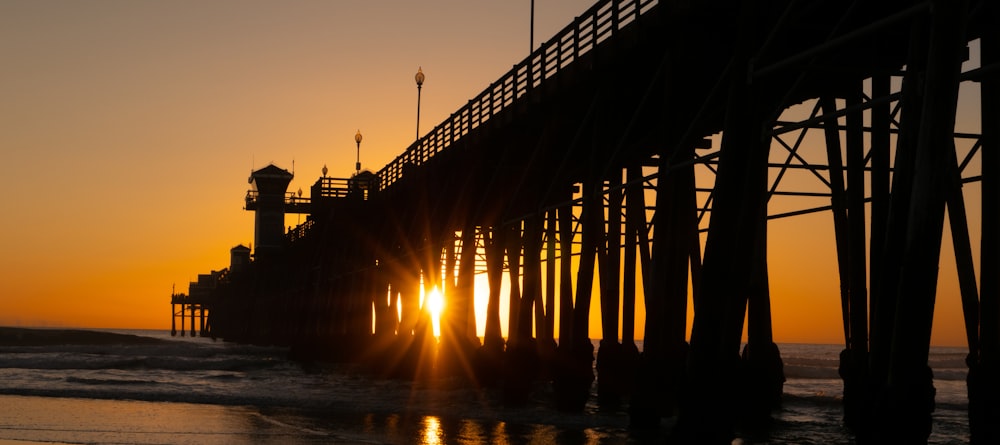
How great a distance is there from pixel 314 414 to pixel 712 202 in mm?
14388

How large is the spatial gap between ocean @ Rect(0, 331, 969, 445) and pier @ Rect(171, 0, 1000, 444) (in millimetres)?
1038

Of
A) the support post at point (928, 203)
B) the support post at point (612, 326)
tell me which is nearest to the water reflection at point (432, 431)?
the support post at point (612, 326)

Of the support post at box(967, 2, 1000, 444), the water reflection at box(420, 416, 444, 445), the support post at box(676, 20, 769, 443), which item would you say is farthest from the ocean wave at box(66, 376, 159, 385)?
the support post at box(967, 2, 1000, 444)

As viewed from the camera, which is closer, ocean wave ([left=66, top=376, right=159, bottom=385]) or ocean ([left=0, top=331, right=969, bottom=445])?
ocean ([left=0, top=331, right=969, bottom=445])

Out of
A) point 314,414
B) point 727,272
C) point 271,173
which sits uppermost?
point 271,173

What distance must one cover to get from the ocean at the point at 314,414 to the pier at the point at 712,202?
40.9 inches

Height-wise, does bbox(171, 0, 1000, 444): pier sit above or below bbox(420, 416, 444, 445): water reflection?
above

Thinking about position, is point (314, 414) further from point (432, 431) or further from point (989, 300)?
point (989, 300)

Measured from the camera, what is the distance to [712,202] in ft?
43.5

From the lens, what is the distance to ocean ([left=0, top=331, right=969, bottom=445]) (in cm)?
1953

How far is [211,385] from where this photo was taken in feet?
117

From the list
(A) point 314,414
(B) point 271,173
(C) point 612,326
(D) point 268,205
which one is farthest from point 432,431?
(B) point 271,173

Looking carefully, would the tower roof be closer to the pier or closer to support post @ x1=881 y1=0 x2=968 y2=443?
the pier

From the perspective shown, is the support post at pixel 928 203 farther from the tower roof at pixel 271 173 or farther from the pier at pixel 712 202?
the tower roof at pixel 271 173
